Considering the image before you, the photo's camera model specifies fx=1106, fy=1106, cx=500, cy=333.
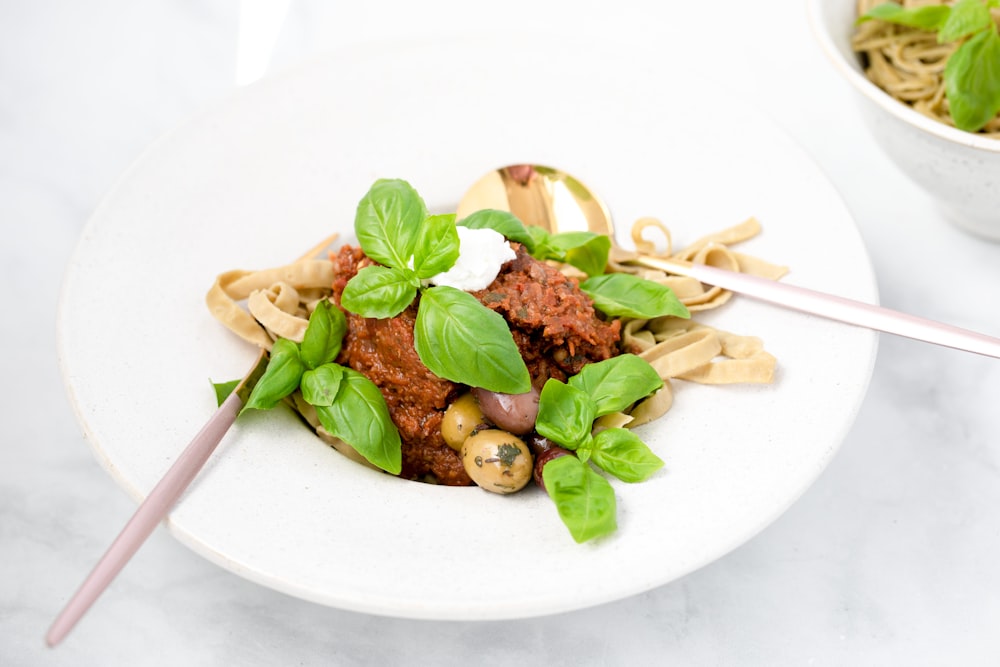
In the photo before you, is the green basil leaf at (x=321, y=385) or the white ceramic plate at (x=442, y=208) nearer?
the white ceramic plate at (x=442, y=208)

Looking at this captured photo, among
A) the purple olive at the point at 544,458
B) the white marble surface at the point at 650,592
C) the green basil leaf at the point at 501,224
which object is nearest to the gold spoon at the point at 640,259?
the green basil leaf at the point at 501,224

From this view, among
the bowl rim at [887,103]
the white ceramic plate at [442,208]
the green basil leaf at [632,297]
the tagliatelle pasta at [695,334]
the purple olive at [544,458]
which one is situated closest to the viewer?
the white ceramic plate at [442,208]

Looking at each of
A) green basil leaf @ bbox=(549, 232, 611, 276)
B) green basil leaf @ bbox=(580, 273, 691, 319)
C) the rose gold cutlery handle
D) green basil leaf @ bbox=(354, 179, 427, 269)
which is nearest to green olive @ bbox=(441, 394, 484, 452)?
green basil leaf @ bbox=(354, 179, 427, 269)

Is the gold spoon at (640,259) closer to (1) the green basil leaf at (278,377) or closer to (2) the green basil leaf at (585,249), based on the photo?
(2) the green basil leaf at (585,249)

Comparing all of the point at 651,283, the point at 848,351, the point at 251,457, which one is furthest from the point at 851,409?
the point at 251,457

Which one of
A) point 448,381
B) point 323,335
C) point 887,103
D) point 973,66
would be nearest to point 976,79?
point 973,66

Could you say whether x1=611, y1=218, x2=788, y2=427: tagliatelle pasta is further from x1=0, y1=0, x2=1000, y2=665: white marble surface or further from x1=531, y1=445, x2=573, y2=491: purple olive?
x1=0, y1=0, x2=1000, y2=665: white marble surface

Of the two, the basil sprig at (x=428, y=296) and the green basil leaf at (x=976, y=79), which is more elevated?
the green basil leaf at (x=976, y=79)
